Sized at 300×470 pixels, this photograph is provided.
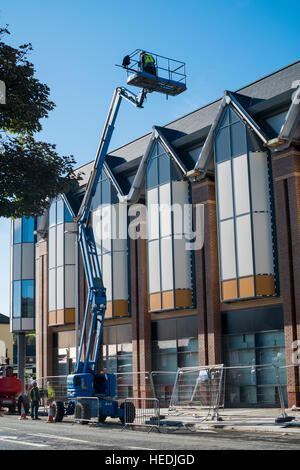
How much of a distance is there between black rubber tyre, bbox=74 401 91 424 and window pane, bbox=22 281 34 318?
25016mm

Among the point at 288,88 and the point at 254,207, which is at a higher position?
the point at 288,88

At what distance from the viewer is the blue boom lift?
21.7m

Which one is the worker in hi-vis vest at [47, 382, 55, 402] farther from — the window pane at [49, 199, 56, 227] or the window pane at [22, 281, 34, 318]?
the window pane at [22, 281, 34, 318]

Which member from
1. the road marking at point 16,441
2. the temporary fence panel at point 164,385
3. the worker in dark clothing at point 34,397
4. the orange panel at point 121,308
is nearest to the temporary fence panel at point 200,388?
the temporary fence panel at point 164,385

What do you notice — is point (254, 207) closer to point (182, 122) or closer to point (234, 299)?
point (234, 299)

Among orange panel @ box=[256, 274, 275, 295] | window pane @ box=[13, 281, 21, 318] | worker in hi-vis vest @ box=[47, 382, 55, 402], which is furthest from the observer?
window pane @ box=[13, 281, 21, 318]

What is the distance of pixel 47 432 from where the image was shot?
17.9 meters

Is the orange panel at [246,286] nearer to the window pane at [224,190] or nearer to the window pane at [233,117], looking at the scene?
the window pane at [224,190]

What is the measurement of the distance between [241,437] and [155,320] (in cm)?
1762

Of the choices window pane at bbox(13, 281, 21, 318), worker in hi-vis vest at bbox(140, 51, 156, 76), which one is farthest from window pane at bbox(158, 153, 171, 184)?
window pane at bbox(13, 281, 21, 318)

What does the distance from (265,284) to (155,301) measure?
24.1 ft

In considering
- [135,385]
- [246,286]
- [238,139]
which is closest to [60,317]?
[135,385]

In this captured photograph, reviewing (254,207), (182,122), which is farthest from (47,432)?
(182,122)

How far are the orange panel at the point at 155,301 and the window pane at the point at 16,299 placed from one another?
56.8ft
